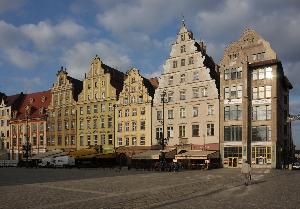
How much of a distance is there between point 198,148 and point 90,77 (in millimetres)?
24594

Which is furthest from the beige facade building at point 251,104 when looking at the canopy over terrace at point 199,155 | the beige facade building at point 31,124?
the beige facade building at point 31,124

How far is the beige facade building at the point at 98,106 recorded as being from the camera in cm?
6856

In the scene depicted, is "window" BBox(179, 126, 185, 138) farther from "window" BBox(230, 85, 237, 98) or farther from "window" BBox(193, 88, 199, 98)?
"window" BBox(230, 85, 237, 98)

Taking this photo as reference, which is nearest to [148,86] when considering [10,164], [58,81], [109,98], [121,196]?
[109,98]

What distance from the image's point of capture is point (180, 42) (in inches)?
2442

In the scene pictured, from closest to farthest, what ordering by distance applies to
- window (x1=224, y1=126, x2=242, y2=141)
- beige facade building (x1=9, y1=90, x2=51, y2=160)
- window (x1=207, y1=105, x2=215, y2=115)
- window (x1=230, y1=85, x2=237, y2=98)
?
window (x1=224, y1=126, x2=242, y2=141) → window (x1=230, y1=85, x2=237, y2=98) → window (x1=207, y1=105, x2=215, y2=115) → beige facade building (x1=9, y1=90, x2=51, y2=160)

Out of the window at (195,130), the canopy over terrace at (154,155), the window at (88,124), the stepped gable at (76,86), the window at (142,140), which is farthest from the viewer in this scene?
the stepped gable at (76,86)

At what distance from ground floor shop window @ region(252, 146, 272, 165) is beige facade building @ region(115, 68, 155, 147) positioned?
1649 centimetres

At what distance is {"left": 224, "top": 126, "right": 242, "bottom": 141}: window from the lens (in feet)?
181

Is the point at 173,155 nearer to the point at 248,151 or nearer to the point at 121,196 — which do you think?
the point at 248,151

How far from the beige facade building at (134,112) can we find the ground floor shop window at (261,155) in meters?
16.5

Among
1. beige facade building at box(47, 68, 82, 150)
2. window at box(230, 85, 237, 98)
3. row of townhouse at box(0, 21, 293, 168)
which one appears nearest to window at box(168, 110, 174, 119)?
row of townhouse at box(0, 21, 293, 168)

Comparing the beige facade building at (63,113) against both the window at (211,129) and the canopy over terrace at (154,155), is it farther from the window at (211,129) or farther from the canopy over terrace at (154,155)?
the window at (211,129)

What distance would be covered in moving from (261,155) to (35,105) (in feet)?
159
